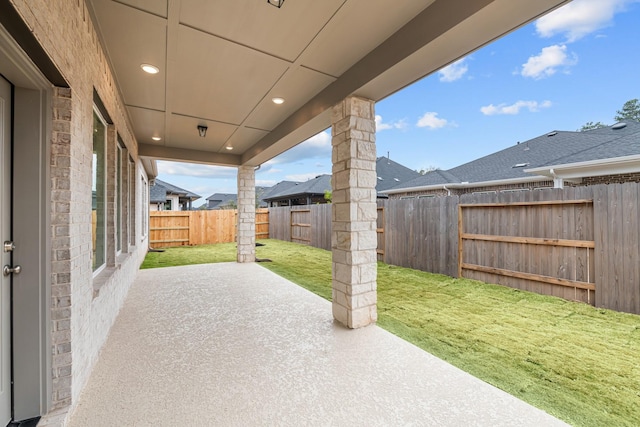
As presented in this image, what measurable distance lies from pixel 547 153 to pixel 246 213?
31.0ft

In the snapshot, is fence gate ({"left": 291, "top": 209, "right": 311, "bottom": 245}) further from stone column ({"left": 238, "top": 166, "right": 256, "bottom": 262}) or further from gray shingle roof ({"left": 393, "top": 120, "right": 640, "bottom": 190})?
gray shingle roof ({"left": 393, "top": 120, "right": 640, "bottom": 190})

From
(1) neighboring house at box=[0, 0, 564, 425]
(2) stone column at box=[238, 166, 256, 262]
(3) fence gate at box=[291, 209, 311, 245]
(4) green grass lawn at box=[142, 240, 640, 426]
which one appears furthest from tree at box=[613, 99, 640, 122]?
(1) neighboring house at box=[0, 0, 564, 425]

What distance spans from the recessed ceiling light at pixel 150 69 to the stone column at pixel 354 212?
200 cm

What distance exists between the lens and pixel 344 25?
2205 millimetres

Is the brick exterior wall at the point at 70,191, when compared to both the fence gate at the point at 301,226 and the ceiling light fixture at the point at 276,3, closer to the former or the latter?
the ceiling light fixture at the point at 276,3

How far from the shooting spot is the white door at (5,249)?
1.50 m

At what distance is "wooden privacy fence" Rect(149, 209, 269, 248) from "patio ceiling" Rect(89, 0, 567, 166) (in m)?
7.69

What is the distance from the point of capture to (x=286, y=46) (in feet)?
8.16

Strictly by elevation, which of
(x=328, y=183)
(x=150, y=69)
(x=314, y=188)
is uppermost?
(x=328, y=183)

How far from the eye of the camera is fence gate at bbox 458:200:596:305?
3.77 m

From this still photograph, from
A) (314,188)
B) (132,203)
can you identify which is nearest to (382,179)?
(314,188)

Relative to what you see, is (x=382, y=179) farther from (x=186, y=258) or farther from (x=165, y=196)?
(x=165, y=196)

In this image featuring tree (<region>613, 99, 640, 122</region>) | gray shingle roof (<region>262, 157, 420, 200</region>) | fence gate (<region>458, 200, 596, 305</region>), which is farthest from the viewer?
tree (<region>613, 99, 640, 122</region>)

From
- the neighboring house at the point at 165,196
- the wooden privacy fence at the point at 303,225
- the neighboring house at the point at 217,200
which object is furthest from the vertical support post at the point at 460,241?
the neighboring house at the point at 217,200
